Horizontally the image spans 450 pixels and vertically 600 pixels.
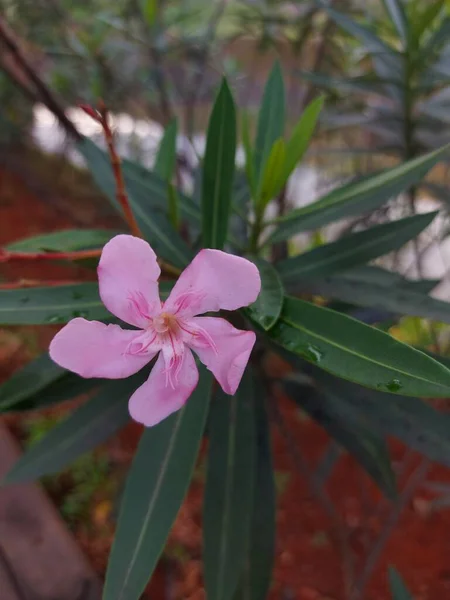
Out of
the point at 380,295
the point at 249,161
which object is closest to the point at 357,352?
the point at 380,295

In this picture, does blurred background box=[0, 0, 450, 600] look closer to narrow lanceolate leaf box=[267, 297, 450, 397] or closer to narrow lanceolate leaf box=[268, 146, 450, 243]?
narrow lanceolate leaf box=[268, 146, 450, 243]

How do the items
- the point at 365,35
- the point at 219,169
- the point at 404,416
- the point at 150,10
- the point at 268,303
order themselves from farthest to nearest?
the point at 150,10, the point at 365,35, the point at 404,416, the point at 219,169, the point at 268,303

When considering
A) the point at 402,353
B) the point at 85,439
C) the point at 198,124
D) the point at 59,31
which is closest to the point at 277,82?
the point at 402,353

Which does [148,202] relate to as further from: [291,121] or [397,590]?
[291,121]

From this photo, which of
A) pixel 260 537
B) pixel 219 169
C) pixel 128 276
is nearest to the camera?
pixel 128 276

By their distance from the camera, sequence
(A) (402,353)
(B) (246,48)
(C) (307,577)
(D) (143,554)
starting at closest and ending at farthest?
(A) (402,353) < (D) (143,554) < (C) (307,577) < (B) (246,48)

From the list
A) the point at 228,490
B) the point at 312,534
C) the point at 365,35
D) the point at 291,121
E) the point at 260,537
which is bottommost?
the point at 312,534

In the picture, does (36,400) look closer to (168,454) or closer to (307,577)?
(168,454)

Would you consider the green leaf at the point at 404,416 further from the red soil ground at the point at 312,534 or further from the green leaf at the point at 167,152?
the red soil ground at the point at 312,534
